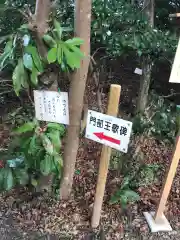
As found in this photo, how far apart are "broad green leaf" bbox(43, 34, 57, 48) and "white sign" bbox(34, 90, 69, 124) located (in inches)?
12.8

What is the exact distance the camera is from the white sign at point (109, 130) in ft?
5.74

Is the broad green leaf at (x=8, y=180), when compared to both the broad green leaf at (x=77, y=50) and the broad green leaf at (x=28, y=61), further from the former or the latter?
the broad green leaf at (x=77, y=50)

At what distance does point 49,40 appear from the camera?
5.96 feet

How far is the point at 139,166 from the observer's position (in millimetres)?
2973

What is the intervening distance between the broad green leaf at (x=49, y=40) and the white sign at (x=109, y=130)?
20.2 inches

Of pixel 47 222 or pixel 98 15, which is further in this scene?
pixel 98 15

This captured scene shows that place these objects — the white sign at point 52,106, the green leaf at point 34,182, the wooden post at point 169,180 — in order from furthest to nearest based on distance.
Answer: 1. the green leaf at point 34,182
2. the wooden post at point 169,180
3. the white sign at point 52,106

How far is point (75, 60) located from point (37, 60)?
0.26 meters

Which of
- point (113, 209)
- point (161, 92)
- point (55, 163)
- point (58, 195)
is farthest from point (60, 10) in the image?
point (161, 92)

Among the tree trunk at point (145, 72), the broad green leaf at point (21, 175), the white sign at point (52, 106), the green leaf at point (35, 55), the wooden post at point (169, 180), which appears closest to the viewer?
the green leaf at point (35, 55)

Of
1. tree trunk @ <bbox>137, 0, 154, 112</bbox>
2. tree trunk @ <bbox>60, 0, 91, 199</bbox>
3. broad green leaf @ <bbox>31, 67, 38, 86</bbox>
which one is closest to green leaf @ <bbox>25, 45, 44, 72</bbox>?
broad green leaf @ <bbox>31, 67, 38, 86</bbox>

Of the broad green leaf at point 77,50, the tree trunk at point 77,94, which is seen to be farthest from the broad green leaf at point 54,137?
the broad green leaf at point 77,50

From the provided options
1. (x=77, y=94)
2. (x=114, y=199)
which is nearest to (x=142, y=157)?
(x=114, y=199)

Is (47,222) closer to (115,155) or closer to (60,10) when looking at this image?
(115,155)
